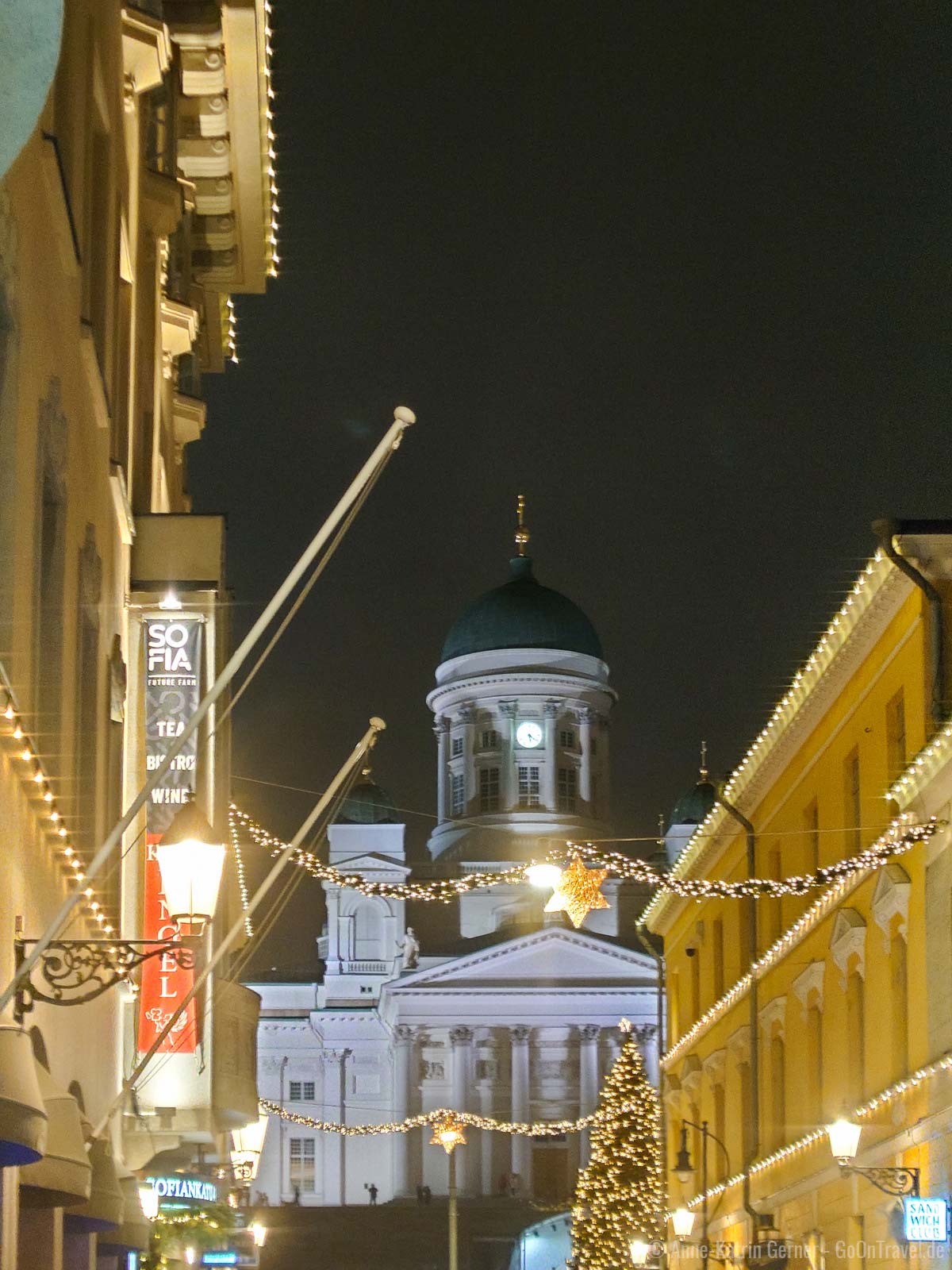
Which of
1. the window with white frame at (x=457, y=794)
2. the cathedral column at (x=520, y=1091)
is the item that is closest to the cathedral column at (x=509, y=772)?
the window with white frame at (x=457, y=794)

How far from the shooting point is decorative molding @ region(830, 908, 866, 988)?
2680 centimetres

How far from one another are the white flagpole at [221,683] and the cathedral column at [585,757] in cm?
9487

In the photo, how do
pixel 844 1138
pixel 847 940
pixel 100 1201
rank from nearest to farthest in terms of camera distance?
pixel 100 1201 < pixel 844 1138 < pixel 847 940

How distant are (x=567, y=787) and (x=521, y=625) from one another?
8255mm

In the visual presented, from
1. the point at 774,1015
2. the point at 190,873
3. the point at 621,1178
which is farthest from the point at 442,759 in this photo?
the point at 190,873

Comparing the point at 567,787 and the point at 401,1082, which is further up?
the point at 567,787

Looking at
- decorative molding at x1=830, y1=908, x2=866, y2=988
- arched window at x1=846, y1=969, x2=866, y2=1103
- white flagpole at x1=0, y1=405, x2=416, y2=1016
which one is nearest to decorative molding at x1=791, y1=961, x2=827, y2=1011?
decorative molding at x1=830, y1=908, x2=866, y2=988

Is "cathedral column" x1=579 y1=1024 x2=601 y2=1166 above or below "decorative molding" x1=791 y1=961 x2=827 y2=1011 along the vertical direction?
above

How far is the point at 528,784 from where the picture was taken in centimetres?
10438

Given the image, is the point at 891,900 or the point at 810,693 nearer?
the point at 891,900

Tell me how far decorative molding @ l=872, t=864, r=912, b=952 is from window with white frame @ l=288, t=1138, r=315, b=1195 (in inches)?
3009

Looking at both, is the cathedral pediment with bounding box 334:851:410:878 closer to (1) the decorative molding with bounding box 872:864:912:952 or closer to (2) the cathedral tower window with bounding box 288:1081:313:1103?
(2) the cathedral tower window with bounding box 288:1081:313:1103

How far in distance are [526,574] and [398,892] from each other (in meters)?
86.0

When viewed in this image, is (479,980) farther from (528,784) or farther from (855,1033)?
(855,1033)
